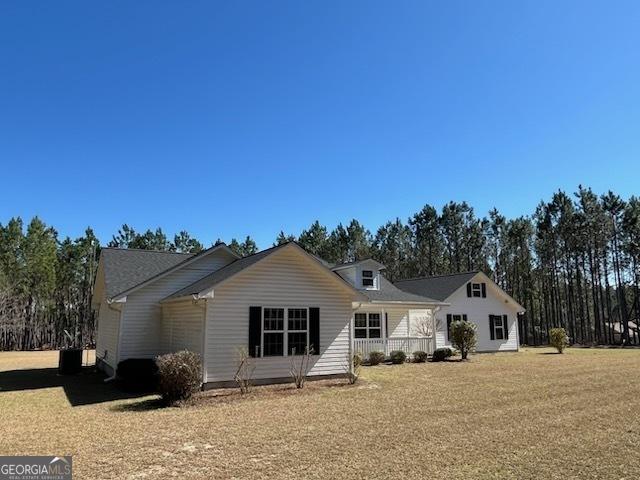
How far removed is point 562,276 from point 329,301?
4600 centimetres

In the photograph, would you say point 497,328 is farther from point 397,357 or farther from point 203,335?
point 203,335

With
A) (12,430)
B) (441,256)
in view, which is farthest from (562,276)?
(12,430)

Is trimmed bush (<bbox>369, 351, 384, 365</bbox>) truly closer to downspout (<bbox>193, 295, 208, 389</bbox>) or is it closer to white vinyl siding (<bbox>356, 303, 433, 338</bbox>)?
white vinyl siding (<bbox>356, 303, 433, 338</bbox>)

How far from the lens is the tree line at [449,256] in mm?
40781

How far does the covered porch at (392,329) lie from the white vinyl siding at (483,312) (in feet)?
6.28

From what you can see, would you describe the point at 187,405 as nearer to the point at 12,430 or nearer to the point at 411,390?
the point at 12,430

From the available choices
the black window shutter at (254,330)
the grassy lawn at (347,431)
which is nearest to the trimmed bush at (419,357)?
the grassy lawn at (347,431)

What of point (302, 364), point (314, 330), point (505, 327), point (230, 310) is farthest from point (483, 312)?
point (230, 310)

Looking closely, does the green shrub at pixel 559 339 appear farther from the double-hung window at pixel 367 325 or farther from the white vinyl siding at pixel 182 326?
the white vinyl siding at pixel 182 326

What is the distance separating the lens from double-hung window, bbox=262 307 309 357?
13609 mm

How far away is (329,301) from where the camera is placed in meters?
14.8

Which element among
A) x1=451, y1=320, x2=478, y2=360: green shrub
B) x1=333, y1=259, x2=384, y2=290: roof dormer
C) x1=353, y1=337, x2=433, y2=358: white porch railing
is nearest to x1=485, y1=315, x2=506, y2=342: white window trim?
x1=451, y1=320, x2=478, y2=360: green shrub

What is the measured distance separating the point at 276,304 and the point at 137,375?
4817 millimetres

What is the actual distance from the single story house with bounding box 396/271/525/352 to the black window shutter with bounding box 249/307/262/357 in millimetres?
15964
